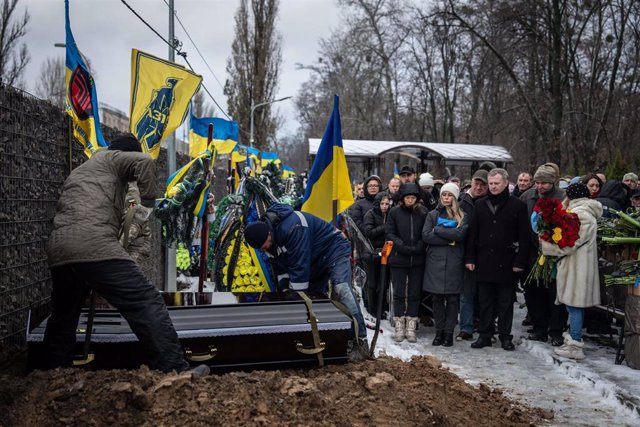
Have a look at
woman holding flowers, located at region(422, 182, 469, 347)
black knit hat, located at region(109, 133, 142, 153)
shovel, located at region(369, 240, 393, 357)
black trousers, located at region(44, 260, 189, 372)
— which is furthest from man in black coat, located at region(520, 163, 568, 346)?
black knit hat, located at region(109, 133, 142, 153)

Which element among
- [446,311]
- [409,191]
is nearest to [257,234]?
[409,191]

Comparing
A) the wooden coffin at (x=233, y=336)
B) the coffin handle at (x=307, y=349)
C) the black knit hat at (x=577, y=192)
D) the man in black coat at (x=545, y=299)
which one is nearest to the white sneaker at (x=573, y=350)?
the man in black coat at (x=545, y=299)

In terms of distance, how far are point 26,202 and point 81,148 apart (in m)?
1.31

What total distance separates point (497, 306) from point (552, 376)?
1310mm

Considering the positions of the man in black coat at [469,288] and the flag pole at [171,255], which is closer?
the man in black coat at [469,288]

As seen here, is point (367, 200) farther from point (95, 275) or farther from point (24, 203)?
point (95, 275)

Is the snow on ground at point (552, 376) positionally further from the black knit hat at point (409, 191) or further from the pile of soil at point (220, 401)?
the black knit hat at point (409, 191)

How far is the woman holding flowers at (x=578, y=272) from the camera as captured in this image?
21.4 ft

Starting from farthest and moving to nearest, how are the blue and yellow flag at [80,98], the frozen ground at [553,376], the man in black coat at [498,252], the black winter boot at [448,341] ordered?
the black winter boot at [448,341], the man in black coat at [498,252], the blue and yellow flag at [80,98], the frozen ground at [553,376]

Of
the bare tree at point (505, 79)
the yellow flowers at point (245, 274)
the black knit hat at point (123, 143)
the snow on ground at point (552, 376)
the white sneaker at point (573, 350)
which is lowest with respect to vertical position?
the snow on ground at point (552, 376)

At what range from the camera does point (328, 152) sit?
7047 mm

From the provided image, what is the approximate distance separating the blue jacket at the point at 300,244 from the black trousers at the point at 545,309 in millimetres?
2998

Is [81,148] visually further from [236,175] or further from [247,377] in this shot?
[236,175]

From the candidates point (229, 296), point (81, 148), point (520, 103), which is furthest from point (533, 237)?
point (520, 103)
